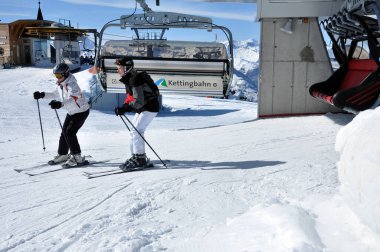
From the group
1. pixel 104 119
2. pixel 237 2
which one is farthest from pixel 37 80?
pixel 237 2

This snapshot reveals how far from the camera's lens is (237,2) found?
10.6 metres

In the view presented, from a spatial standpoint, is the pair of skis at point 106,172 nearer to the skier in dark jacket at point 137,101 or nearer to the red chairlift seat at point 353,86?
the skier in dark jacket at point 137,101

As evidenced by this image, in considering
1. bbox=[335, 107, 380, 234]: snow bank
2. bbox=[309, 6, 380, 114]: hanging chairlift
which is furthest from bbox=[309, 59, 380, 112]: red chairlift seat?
bbox=[335, 107, 380, 234]: snow bank

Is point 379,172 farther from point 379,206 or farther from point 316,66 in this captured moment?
point 316,66

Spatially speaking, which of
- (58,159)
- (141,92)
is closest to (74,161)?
(58,159)

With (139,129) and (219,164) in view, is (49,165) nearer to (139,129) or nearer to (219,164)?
(139,129)

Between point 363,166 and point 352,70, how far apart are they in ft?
25.5

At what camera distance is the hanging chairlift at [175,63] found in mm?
8891

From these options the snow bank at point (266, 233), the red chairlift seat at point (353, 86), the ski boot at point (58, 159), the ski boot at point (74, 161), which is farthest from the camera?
the red chairlift seat at point (353, 86)

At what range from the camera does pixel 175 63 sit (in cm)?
914

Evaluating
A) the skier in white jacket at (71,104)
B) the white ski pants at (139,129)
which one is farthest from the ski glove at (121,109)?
the skier in white jacket at (71,104)

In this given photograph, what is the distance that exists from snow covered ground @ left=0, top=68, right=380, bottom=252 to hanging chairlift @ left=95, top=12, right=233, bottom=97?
2.13m

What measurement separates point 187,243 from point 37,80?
22.5 metres

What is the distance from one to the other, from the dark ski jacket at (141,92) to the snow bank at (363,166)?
113 inches
